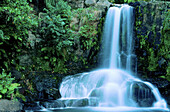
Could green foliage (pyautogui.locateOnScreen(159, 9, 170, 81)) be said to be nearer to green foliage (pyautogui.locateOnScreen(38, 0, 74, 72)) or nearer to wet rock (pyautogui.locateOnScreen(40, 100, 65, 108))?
green foliage (pyautogui.locateOnScreen(38, 0, 74, 72))

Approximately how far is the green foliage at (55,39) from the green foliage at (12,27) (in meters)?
1.12

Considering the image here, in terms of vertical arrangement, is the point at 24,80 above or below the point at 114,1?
below

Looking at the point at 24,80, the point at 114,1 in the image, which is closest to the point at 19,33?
the point at 24,80

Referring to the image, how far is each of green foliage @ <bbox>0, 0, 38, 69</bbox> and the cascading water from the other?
3173 millimetres

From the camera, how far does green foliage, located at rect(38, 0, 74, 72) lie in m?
9.58

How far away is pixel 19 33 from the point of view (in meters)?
8.79

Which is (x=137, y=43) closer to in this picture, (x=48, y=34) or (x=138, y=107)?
(x=138, y=107)

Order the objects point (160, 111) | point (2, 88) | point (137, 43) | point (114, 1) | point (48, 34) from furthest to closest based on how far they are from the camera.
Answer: point (114, 1) < point (137, 43) < point (48, 34) < point (160, 111) < point (2, 88)

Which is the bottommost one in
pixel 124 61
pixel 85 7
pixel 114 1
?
pixel 124 61

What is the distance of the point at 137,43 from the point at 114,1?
5797 millimetres

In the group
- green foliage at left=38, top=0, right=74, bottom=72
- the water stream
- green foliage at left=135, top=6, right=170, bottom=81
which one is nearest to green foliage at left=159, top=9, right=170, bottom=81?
green foliage at left=135, top=6, right=170, bottom=81

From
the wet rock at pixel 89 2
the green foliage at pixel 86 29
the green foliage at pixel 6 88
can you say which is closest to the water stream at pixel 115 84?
the green foliage at pixel 86 29

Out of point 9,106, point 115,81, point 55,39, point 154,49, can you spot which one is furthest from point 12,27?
point 154,49

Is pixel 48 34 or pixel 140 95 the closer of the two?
pixel 140 95
